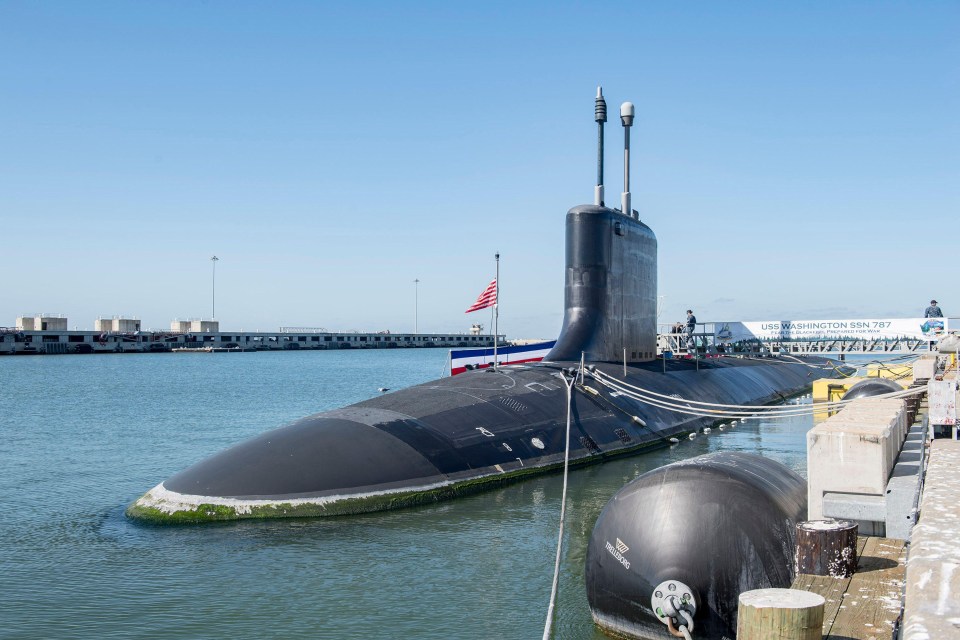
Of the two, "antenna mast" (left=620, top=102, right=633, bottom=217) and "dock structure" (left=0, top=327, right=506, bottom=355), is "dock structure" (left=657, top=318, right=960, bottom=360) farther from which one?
"dock structure" (left=0, top=327, right=506, bottom=355)

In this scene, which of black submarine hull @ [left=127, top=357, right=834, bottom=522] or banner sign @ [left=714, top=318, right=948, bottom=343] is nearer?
black submarine hull @ [left=127, top=357, right=834, bottom=522]

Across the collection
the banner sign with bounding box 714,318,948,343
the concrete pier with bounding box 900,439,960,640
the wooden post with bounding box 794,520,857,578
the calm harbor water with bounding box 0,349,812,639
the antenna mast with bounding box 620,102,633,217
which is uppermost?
the antenna mast with bounding box 620,102,633,217

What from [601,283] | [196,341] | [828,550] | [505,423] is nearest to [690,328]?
[601,283]

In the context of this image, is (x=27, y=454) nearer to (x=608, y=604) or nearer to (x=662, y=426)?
(x=662, y=426)

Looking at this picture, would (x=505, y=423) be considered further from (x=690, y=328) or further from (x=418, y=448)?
(x=690, y=328)

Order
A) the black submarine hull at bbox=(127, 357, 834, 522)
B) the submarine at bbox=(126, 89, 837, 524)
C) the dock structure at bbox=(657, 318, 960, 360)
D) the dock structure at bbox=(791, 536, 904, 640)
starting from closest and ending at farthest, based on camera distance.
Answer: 1. the dock structure at bbox=(791, 536, 904, 640)
2. the black submarine hull at bbox=(127, 357, 834, 522)
3. the submarine at bbox=(126, 89, 837, 524)
4. the dock structure at bbox=(657, 318, 960, 360)

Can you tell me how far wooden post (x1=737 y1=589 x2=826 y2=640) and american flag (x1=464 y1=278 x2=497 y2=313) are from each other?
64.7 feet

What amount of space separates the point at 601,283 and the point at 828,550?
15.3 metres

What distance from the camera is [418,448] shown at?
1416cm

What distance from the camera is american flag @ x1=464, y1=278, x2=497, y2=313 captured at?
24.5 m

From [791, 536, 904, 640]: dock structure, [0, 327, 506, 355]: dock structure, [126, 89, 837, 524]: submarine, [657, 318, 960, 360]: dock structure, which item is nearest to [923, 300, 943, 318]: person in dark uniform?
[126, 89, 837, 524]: submarine

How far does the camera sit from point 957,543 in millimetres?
4293

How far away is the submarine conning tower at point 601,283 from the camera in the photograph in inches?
821

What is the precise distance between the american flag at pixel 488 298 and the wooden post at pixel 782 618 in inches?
777
